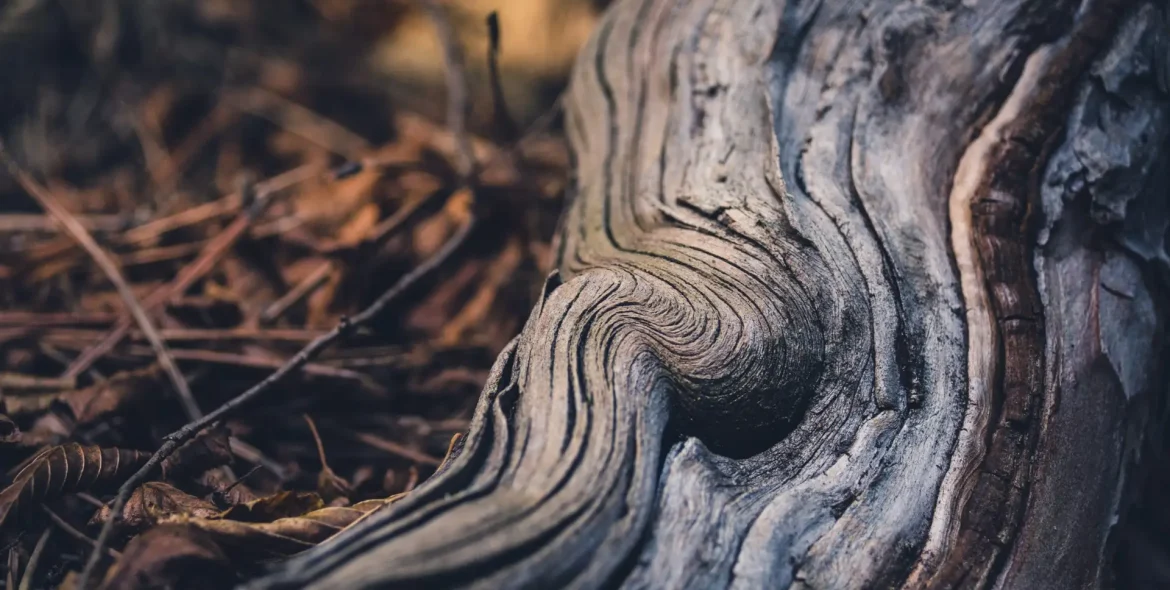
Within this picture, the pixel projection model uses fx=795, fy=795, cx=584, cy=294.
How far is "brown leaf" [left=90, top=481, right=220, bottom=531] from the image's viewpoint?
1.26m

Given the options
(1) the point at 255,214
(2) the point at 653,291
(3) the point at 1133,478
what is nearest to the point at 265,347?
(1) the point at 255,214

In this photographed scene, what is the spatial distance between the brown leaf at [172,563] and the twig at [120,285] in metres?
0.62

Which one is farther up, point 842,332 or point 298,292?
point 842,332

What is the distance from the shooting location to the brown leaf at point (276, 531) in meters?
1.11

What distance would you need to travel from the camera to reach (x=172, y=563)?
40.7 inches

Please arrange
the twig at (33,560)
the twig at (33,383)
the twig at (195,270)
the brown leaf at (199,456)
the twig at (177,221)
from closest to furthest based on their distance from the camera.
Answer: the twig at (33,560) → the brown leaf at (199,456) → the twig at (33,383) → the twig at (195,270) → the twig at (177,221)

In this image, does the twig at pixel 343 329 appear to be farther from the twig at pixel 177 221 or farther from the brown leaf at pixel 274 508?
the twig at pixel 177 221

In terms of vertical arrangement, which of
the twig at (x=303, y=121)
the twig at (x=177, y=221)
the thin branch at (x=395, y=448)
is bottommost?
the thin branch at (x=395, y=448)

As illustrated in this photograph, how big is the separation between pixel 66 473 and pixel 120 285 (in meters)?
0.74

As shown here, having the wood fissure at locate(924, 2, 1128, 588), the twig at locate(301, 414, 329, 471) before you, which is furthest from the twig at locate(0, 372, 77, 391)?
the wood fissure at locate(924, 2, 1128, 588)

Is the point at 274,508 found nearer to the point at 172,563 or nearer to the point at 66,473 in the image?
the point at 172,563

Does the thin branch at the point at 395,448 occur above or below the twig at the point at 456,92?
below

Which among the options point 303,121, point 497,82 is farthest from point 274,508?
point 303,121

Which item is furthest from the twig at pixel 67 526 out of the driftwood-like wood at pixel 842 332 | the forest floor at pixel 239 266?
the driftwood-like wood at pixel 842 332
